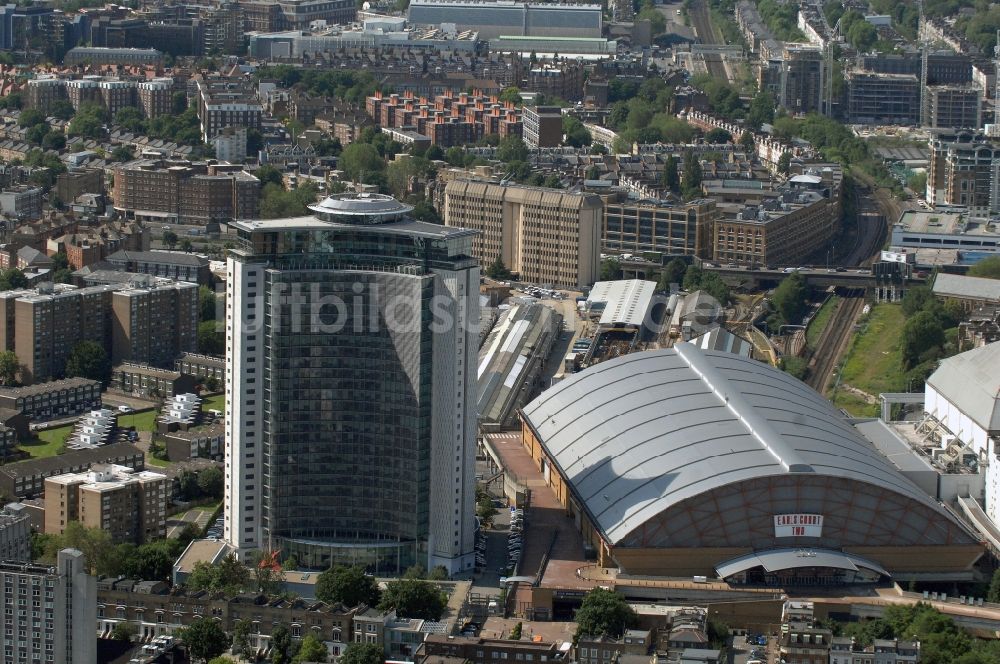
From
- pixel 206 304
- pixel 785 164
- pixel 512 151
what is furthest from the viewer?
pixel 512 151

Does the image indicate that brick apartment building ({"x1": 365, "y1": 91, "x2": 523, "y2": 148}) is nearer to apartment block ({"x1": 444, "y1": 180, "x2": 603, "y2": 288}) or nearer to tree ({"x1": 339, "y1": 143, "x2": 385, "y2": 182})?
tree ({"x1": 339, "y1": 143, "x2": 385, "y2": 182})

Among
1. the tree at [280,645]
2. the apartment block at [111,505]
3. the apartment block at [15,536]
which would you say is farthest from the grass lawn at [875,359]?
the tree at [280,645]

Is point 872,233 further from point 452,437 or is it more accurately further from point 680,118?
point 452,437

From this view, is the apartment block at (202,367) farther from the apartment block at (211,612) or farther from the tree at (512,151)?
the tree at (512,151)

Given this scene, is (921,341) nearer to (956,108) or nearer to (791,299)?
(791,299)

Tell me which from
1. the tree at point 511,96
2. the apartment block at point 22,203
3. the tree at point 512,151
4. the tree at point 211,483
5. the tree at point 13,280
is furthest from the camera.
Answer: the tree at point 511,96

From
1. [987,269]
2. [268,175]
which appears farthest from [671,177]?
[987,269]

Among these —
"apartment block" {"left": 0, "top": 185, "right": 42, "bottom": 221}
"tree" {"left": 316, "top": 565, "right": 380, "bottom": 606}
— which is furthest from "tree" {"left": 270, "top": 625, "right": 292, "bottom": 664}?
"apartment block" {"left": 0, "top": 185, "right": 42, "bottom": 221}
